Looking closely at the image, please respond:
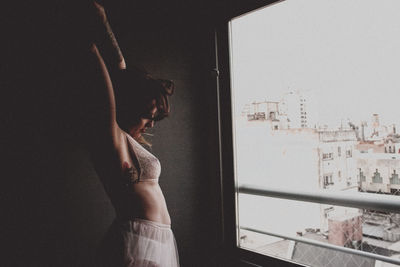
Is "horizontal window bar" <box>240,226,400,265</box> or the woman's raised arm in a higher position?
the woman's raised arm

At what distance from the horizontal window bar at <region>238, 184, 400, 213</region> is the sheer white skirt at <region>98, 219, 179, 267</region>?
902 millimetres

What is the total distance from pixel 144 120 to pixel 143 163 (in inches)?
9.1

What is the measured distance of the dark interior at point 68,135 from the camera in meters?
1.44

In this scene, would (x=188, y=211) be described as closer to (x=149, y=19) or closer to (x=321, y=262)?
(x=321, y=262)

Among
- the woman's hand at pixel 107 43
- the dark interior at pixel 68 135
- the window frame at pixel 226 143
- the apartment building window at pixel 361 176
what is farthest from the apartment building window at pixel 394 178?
the woman's hand at pixel 107 43

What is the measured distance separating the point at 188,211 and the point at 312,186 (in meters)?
0.89

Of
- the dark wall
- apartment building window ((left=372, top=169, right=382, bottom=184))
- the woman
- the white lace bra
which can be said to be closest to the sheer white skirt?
the woman

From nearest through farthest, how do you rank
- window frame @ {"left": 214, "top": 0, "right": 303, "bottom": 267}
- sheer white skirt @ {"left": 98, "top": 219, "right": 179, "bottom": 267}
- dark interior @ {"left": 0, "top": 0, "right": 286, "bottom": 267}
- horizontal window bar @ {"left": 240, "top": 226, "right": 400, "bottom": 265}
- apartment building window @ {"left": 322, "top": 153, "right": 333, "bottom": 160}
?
sheer white skirt @ {"left": 98, "top": 219, "right": 179, "bottom": 267} → dark interior @ {"left": 0, "top": 0, "right": 286, "bottom": 267} → horizontal window bar @ {"left": 240, "top": 226, "right": 400, "bottom": 265} → apartment building window @ {"left": 322, "top": 153, "right": 333, "bottom": 160} → window frame @ {"left": 214, "top": 0, "right": 303, "bottom": 267}

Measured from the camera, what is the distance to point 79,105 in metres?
1.58

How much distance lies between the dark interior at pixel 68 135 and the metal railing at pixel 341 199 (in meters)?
0.46

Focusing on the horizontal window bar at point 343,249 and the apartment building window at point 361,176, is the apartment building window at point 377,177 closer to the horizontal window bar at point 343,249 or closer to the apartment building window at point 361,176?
the apartment building window at point 361,176

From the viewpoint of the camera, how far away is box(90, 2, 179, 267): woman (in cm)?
135

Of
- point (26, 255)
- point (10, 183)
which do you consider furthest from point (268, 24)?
point (26, 255)

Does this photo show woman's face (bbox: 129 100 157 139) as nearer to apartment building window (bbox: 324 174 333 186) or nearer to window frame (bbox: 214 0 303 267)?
window frame (bbox: 214 0 303 267)
